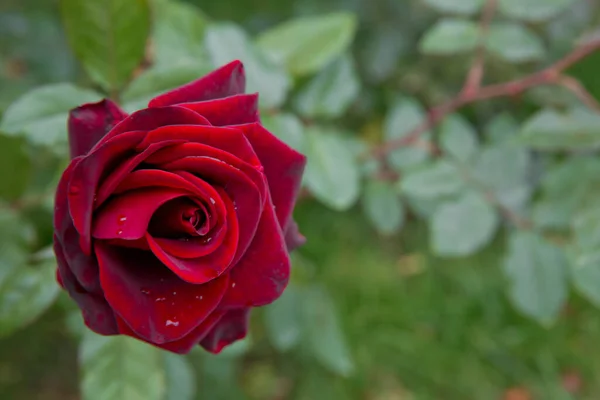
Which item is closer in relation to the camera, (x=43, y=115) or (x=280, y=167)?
(x=280, y=167)

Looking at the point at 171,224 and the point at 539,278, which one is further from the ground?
the point at 171,224

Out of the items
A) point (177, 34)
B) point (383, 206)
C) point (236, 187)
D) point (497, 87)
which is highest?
point (236, 187)

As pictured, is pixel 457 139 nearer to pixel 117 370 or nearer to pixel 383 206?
pixel 383 206

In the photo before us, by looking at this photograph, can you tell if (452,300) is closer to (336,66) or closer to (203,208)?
(336,66)

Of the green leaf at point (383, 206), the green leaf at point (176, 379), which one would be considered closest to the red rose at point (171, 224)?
the green leaf at point (176, 379)

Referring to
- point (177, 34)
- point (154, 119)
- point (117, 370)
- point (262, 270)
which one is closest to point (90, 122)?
point (154, 119)

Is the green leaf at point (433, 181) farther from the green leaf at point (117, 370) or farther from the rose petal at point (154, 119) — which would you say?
the rose petal at point (154, 119)

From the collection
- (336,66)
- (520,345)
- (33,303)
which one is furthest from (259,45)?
(520,345)
